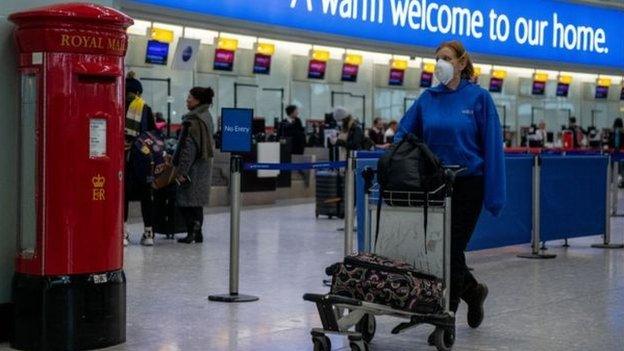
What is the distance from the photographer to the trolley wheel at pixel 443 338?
6.24 m

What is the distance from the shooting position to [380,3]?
59.4 ft

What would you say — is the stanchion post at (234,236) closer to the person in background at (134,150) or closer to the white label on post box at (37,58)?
the white label on post box at (37,58)

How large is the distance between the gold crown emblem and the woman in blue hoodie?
175 cm

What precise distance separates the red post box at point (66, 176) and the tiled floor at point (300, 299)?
1.59 feet

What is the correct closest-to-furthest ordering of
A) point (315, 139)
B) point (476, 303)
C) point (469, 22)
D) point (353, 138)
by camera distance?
point (476, 303) → point (353, 138) → point (469, 22) → point (315, 139)

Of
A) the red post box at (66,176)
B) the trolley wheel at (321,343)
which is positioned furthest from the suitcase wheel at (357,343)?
the red post box at (66,176)

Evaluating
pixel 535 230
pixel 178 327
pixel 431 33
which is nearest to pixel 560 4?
pixel 431 33

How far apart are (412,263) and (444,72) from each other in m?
1.16

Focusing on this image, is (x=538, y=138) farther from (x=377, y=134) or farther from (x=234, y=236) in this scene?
(x=234, y=236)

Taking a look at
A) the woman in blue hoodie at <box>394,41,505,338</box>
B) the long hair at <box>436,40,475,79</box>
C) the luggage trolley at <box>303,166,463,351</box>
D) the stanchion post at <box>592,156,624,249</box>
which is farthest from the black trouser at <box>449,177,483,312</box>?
the stanchion post at <box>592,156,624,249</box>

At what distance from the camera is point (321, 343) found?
607 cm

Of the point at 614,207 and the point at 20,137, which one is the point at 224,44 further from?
the point at 20,137

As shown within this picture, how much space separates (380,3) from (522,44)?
4.36 meters

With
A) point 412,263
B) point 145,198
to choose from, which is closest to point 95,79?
point 412,263
